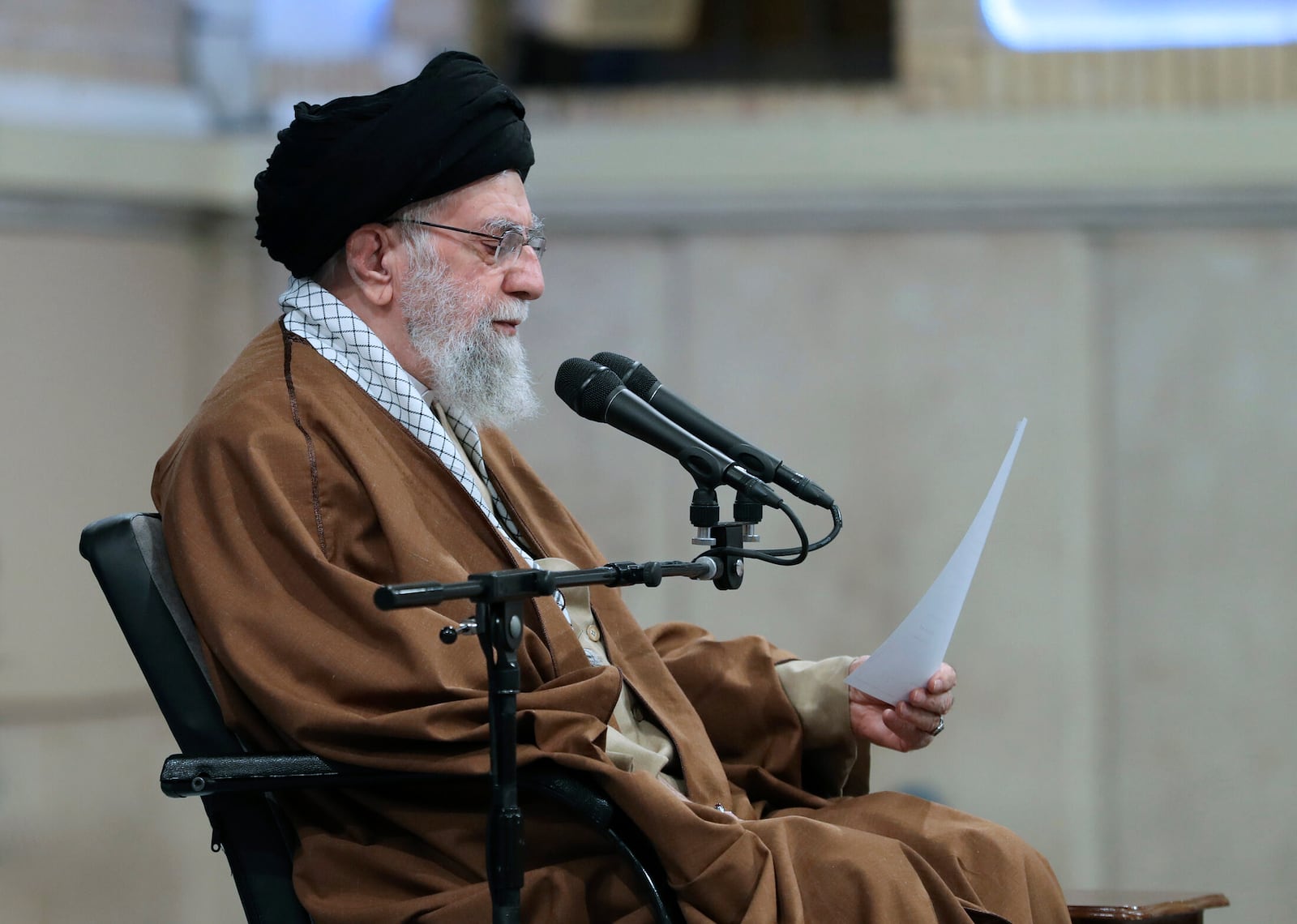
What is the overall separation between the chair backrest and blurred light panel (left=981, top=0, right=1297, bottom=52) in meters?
3.47

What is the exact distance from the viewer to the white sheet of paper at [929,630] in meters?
2.16

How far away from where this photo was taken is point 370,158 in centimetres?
239

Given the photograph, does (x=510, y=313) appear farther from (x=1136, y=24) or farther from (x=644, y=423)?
(x=1136, y=24)

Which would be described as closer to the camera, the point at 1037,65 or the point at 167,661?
the point at 167,661

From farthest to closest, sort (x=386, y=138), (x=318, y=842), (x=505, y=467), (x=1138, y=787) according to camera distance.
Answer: (x=1138, y=787) → (x=505, y=467) → (x=386, y=138) → (x=318, y=842)

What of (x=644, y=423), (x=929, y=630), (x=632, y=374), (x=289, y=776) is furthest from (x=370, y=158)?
(x=929, y=630)

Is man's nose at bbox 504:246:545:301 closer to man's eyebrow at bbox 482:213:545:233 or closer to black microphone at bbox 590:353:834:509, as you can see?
man's eyebrow at bbox 482:213:545:233

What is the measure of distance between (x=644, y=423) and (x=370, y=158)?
68 centimetres

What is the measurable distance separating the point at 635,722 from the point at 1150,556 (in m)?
2.75

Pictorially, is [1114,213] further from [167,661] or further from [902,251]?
[167,661]

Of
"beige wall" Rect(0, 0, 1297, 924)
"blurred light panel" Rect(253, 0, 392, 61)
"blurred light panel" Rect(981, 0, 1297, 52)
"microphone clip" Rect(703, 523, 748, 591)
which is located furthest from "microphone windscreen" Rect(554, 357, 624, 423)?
"blurred light panel" Rect(253, 0, 392, 61)

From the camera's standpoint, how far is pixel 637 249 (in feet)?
16.1

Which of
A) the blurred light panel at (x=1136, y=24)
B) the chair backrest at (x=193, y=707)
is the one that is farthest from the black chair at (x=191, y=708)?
the blurred light panel at (x=1136, y=24)

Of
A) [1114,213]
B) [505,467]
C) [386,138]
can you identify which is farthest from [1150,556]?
[386,138]
